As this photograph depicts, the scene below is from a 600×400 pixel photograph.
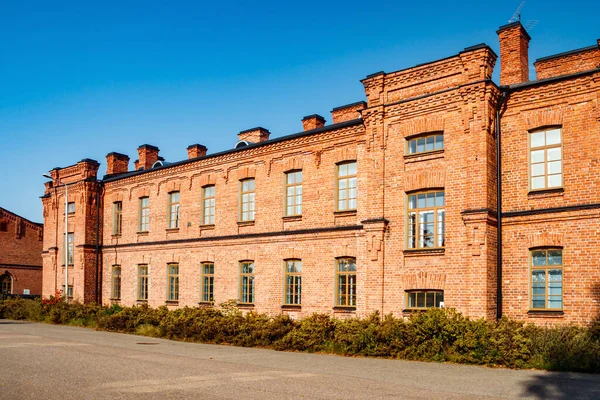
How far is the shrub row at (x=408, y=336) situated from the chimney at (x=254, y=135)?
312 inches

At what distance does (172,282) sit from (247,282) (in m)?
5.26

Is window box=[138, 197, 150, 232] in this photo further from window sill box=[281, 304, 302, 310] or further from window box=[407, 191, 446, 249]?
window box=[407, 191, 446, 249]

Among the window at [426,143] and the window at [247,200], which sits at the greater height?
the window at [426,143]

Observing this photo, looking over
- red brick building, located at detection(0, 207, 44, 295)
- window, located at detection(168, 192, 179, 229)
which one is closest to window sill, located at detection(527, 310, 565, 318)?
window, located at detection(168, 192, 179, 229)

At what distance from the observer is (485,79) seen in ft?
56.6

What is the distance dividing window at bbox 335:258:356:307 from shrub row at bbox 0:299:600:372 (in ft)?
3.29

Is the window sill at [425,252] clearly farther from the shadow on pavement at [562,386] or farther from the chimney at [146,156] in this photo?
the chimney at [146,156]

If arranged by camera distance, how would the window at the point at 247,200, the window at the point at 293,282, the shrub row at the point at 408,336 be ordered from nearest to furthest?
the shrub row at the point at 408,336, the window at the point at 293,282, the window at the point at 247,200

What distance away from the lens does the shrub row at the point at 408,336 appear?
14625mm

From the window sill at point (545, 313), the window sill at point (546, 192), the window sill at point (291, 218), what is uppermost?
the window sill at point (546, 192)

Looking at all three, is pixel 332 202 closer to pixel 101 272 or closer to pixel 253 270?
pixel 253 270

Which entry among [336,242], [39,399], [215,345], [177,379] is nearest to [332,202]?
[336,242]

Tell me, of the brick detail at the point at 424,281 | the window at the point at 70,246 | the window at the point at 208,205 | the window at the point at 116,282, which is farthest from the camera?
the window at the point at 70,246

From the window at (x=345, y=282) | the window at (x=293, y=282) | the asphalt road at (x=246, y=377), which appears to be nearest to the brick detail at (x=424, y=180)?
the window at (x=345, y=282)
